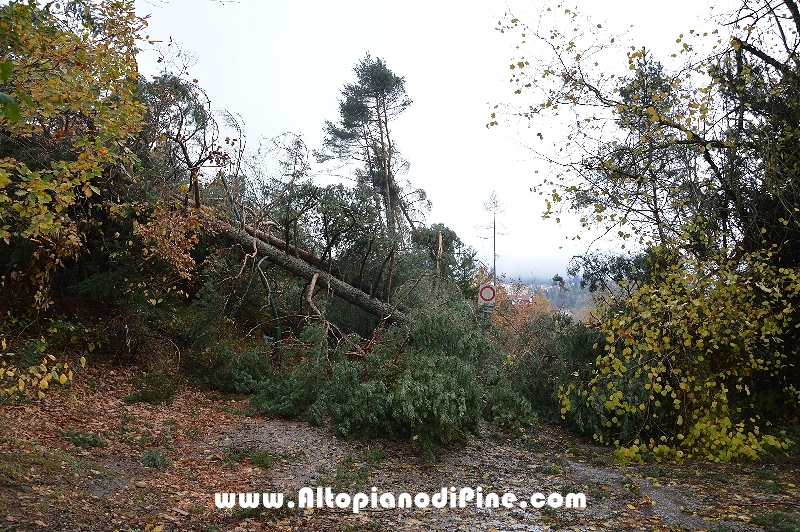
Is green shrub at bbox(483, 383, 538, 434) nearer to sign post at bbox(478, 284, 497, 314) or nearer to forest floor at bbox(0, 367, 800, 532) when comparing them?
forest floor at bbox(0, 367, 800, 532)

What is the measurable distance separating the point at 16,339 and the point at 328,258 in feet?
15.6

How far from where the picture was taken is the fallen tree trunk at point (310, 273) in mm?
9344

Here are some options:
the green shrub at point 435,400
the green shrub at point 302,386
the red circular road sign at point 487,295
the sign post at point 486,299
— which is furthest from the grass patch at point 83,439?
the red circular road sign at point 487,295

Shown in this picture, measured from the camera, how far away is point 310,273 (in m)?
9.64

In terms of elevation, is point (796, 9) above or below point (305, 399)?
above

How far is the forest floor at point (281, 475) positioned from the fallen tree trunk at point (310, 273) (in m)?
2.83

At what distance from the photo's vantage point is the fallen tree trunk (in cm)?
934

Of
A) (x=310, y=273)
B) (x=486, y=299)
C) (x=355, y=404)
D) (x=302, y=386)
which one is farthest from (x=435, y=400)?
(x=310, y=273)

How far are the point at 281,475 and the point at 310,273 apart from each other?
15.8ft

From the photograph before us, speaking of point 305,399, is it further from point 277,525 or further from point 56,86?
point 56,86

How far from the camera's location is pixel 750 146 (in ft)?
16.9

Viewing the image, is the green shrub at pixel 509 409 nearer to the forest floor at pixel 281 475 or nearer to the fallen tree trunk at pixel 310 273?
the forest floor at pixel 281 475

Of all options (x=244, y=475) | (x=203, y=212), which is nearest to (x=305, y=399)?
(x=244, y=475)

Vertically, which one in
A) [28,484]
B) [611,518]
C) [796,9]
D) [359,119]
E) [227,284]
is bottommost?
[611,518]
